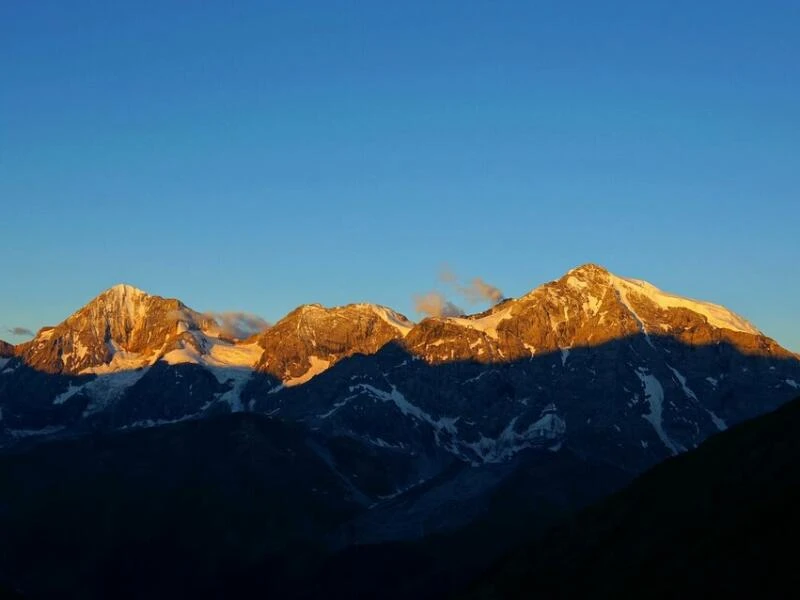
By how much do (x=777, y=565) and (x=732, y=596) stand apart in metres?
7.88

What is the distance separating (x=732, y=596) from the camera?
637 ft

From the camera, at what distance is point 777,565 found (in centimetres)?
19488
